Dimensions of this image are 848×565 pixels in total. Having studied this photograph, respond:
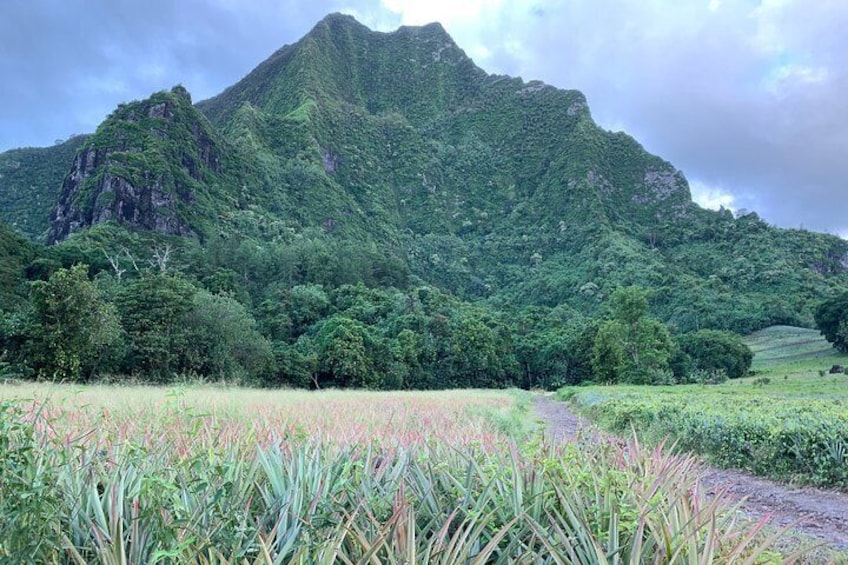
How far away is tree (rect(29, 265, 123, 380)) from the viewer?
2309 cm

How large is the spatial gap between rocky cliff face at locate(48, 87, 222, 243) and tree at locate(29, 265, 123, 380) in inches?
2256

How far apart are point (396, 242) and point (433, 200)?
26.1m

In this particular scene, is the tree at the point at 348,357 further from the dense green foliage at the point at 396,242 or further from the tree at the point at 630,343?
the tree at the point at 630,343

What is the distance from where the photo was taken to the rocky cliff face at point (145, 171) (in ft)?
248

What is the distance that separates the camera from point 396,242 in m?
113

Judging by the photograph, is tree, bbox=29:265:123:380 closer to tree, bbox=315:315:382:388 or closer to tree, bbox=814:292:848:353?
tree, bbox=315:315:382:388

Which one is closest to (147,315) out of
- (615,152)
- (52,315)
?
(52,315)

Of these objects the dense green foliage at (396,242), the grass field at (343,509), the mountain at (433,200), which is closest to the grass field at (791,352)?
the mountain at (433,200)

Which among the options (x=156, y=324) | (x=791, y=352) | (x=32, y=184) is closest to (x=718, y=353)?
(x=791, y=352)

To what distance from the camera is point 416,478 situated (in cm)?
262

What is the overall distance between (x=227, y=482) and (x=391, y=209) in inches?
5024

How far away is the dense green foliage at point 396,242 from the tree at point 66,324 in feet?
6.60

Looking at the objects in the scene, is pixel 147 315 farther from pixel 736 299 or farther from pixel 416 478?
pixel 736 299

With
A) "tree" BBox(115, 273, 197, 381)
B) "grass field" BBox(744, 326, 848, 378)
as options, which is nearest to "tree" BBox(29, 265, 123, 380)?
"tree" BBox(115, 273, 197, 381)
